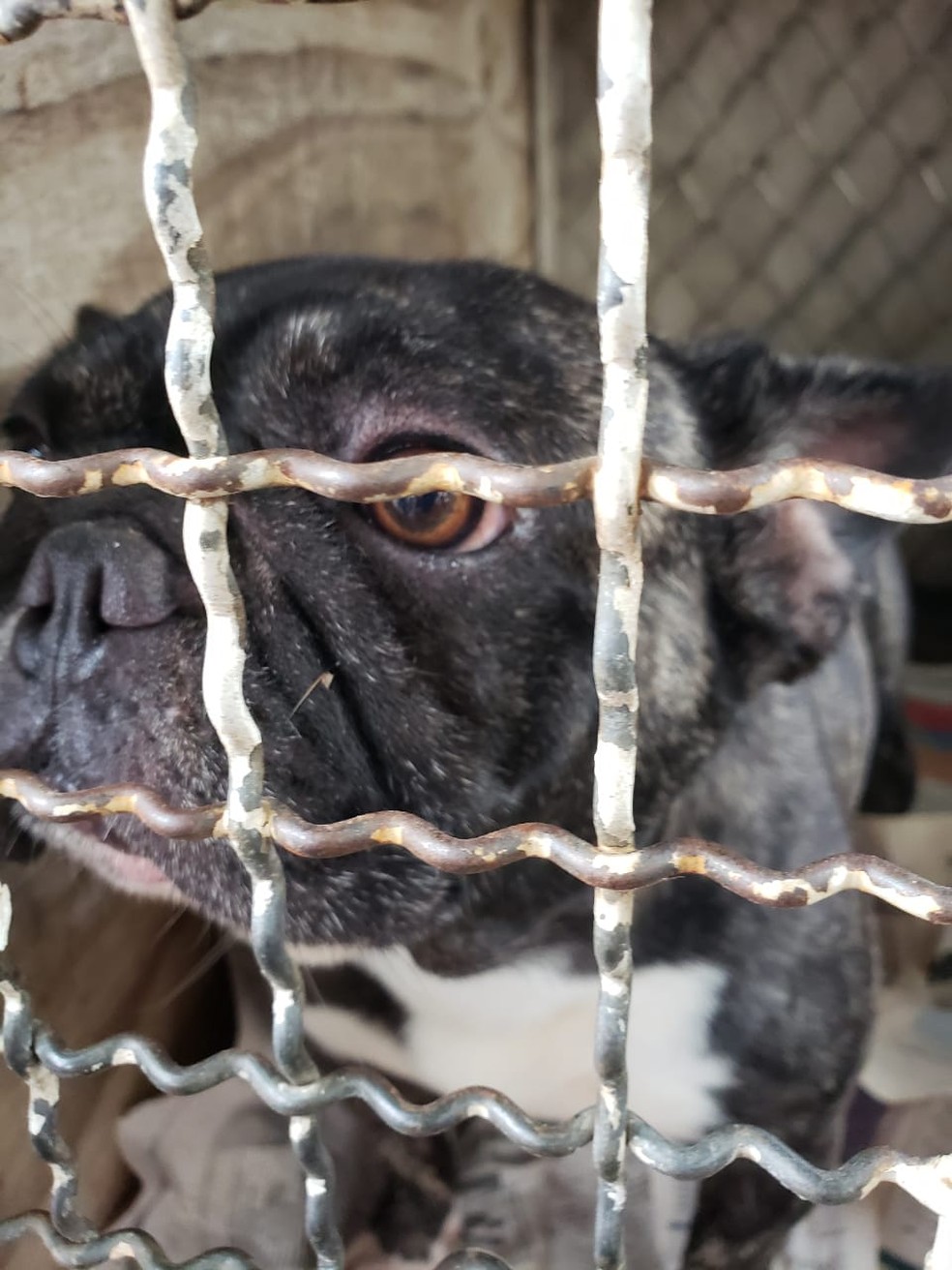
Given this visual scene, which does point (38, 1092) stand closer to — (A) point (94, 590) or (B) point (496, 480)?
(A) point (94, 590)

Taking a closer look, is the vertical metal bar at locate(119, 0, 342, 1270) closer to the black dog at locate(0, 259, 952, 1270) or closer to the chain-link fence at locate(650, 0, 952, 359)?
the black dog at locate(0, 259, 952, 1270)

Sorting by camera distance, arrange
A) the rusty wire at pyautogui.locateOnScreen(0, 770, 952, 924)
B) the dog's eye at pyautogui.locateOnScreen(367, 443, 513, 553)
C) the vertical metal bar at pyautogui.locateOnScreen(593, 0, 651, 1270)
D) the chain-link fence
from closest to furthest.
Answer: the vertical metal bar at pyautogui.locateOnScreen(593, 0, 651, 1270) < the rusty wire at pyautogui.locateOnScreen(0, 770, 952, 924) < the dog's eye at pyautogui.locateOnScreen(367, 443, 513, 553) < the chain-link fence

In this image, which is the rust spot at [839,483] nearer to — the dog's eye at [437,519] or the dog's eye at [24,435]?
the dog's eye at [437,519]

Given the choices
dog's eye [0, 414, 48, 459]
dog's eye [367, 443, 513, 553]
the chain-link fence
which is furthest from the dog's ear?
the chain-link fence

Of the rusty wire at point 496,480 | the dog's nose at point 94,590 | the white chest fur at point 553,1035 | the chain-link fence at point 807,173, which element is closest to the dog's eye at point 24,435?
the dog's nose at point 94,590

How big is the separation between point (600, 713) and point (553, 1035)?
70cm

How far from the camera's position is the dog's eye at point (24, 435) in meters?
1.01

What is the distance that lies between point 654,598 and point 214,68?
92 centimetres

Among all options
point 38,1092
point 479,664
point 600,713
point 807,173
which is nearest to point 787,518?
point 479,664

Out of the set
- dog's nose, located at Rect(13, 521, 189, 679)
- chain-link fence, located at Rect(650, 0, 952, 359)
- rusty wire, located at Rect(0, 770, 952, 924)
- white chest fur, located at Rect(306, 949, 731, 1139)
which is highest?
chain-link fence, located at Rect(650, 0, 952, 359)

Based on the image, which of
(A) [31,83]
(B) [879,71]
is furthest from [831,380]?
(B) [879,71]

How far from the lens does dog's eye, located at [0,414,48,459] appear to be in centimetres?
101

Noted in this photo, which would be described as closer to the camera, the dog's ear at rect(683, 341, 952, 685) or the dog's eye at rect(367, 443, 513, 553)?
the dog's eye at rect(367, 443, 513, 553)

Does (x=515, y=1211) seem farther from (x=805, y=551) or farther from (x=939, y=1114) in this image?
(x=805, y=551)
